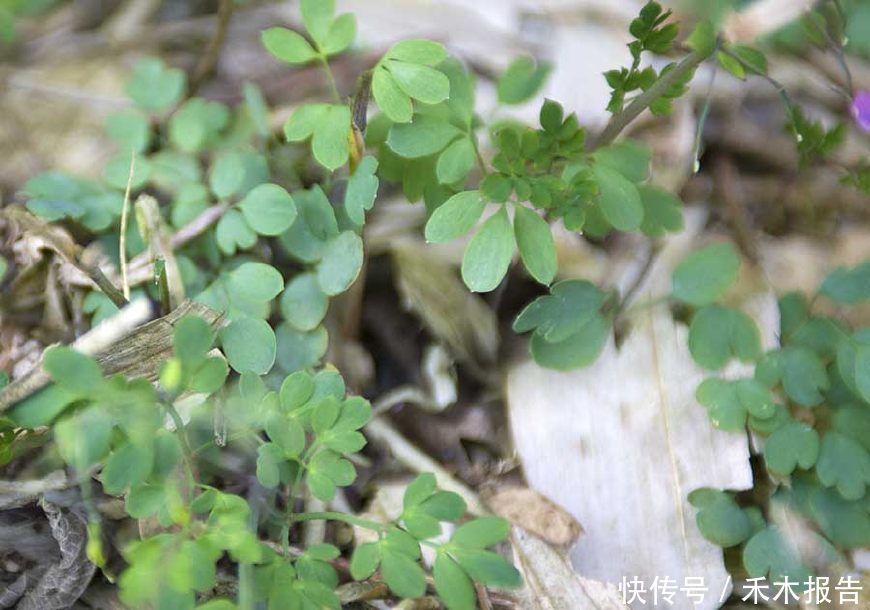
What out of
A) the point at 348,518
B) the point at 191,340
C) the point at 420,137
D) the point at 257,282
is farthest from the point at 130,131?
the point at 348,518

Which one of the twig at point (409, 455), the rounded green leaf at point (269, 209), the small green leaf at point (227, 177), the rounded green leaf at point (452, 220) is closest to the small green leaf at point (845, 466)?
the twig at point (409, 455)

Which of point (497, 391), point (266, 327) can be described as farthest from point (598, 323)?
point (266, 327)

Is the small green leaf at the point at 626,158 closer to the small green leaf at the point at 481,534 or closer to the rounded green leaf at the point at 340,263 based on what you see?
the rounded green leaf at the point at 340,263

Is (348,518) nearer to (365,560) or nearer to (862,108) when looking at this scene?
(365,560)

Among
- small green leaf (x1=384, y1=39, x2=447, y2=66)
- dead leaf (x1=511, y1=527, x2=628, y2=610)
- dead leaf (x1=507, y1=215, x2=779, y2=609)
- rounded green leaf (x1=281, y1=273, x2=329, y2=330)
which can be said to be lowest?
dead leaf (x1=511, y1=527, x2=628, y2=610)

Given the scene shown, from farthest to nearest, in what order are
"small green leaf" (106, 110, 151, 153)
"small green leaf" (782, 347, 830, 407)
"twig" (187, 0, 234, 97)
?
"twig" (187, 0, 234, 97) < "small green leaf" (106, 110, 151, 153) < "small green leaf" (782, 347, 830, 407)

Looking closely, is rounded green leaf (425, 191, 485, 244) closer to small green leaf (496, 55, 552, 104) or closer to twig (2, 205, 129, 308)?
small green leaf (496, 55, 552, 104)

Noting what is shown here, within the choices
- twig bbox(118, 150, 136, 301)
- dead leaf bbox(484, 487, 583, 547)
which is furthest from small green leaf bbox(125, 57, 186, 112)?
dead leaf bbox(484, 487, 583, 547)
